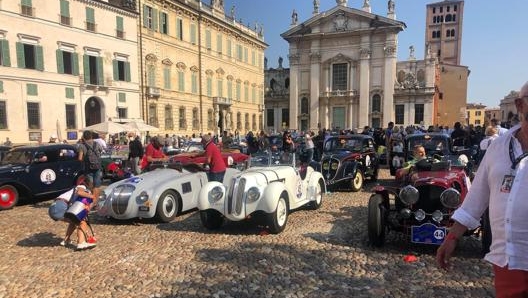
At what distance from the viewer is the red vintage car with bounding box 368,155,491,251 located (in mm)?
5348

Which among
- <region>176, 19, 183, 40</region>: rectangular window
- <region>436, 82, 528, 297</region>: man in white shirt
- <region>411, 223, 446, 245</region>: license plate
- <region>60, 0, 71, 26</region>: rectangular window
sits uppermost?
<region>176, 19, 183, 40</region>: rectangular window

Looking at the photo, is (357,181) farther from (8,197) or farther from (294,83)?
(294,83)

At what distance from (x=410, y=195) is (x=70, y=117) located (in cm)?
2892

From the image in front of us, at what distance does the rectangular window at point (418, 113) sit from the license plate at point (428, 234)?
172 ft

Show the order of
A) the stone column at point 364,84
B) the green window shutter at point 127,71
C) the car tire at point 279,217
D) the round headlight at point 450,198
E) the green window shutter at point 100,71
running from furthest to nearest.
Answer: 1. the stone column at point 364,84
2. the green window shutter at point 127,71
3. the green window shutter at point 100,71
4. the car tire at point 279,217
5. the round headlight at point 450,198

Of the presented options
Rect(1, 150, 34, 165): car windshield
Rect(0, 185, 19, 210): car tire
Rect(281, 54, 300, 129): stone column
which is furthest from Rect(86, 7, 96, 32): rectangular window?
Rect(281, 54, 300, 129): stone column

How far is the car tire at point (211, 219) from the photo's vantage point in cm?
703

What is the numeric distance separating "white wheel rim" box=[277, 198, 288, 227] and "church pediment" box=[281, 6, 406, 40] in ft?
167

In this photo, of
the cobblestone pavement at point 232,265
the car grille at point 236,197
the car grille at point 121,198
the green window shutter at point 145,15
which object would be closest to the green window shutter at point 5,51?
the green window shutter at point 145,15

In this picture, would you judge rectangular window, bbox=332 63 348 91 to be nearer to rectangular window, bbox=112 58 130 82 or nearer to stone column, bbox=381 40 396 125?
stone column, bbox=381 40 396 125

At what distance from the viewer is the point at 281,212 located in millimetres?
6801

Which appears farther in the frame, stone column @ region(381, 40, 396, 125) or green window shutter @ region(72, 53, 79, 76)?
Result: stone column @ region(381, 40, 396, 125)

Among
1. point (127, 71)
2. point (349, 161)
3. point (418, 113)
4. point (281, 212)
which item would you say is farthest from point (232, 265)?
point (418, 113)

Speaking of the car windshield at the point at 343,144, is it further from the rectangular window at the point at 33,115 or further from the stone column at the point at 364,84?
the stone column at the point at 364,84
